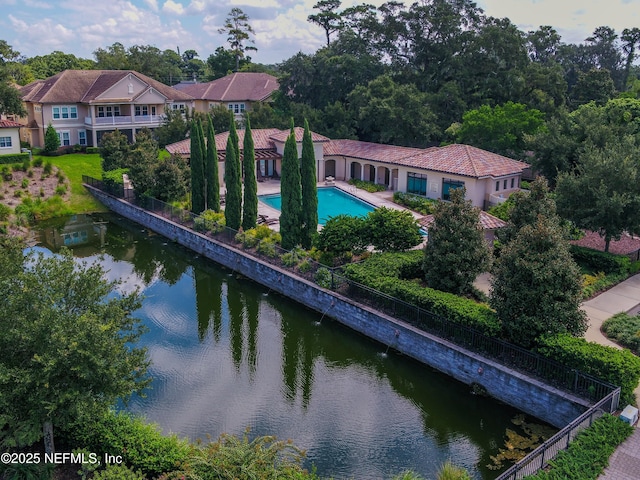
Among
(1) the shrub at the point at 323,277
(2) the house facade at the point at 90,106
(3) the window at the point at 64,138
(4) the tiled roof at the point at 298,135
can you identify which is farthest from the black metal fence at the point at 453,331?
(3) the window at the point at 64,138

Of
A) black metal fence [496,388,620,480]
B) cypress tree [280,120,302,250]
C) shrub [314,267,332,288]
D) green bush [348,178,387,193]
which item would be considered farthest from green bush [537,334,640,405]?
green bush [348,178,387,193]

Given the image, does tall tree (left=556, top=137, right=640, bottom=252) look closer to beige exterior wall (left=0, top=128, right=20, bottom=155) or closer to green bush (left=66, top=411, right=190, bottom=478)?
green bush (left=66, top=411, right=190, bottom=478)

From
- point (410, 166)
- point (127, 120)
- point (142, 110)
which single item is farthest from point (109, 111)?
point (410, 166)

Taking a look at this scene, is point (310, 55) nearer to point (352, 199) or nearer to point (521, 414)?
point (352, 199)

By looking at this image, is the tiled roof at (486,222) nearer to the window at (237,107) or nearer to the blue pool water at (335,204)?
the blue pool water at (335,204)

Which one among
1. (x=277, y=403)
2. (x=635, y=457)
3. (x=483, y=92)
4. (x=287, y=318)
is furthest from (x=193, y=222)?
(x=483, y=92)
